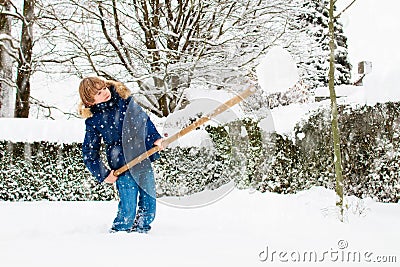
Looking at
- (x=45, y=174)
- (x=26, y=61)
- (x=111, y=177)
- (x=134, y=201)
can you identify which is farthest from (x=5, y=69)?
(x=134, y=201)

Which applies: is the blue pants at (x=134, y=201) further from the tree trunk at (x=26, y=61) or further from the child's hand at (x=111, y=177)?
the tree trunk at (x=26, y=61)

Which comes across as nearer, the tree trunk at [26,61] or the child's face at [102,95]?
the child's face at [102,95]

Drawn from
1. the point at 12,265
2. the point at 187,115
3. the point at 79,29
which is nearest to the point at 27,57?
the point at 79,29

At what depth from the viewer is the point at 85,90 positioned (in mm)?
3303

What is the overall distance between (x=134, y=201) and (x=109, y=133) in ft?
2.01

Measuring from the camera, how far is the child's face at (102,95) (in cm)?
332

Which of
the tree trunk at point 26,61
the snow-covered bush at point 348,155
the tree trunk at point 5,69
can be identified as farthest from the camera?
the tree trunk at point 5,69

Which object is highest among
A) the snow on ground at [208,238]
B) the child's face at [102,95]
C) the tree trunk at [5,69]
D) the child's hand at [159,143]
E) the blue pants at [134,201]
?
the tree trunk at [5,69]

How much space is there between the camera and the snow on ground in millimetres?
2457

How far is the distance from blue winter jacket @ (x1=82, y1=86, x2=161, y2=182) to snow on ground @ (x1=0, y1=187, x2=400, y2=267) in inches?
22.7

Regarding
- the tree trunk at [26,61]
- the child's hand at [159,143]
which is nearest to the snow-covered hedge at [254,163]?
the child's hand at [159,143]

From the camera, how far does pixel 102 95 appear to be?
335 cm

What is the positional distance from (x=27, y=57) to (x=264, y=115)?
6.94m

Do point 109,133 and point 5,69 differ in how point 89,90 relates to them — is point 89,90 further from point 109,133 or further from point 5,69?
point 5,69
